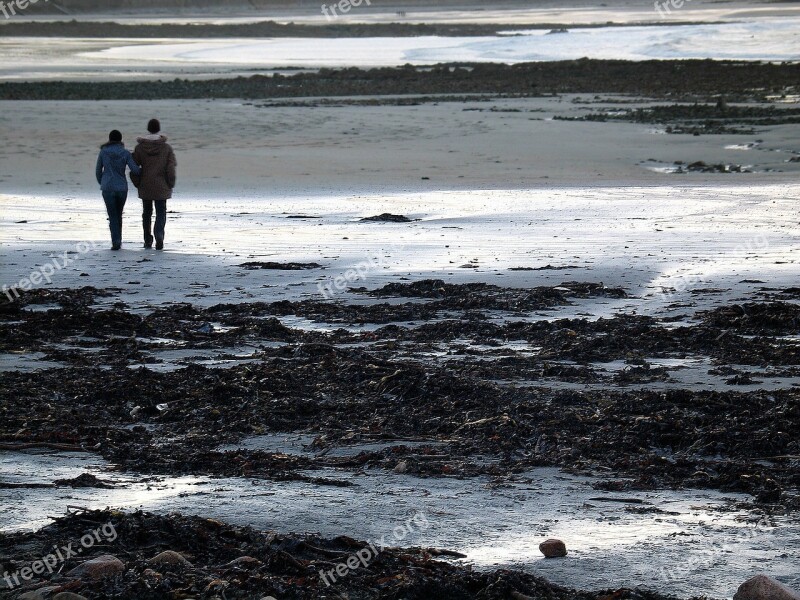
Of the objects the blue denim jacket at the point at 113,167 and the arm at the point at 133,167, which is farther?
the arm at the point at 133,167

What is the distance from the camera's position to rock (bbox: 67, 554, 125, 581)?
4352 millimetres

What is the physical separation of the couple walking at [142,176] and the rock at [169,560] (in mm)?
8696

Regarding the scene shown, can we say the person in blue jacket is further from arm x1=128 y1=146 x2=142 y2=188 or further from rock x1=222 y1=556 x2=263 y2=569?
rock x1=222 y1=556 x2=263 y2=569

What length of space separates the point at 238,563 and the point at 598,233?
9707 millimetres

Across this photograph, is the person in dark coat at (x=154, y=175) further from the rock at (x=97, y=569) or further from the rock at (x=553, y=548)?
the rock at (x=553, y=548)

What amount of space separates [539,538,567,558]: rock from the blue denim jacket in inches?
360

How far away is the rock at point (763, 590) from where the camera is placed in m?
4.00

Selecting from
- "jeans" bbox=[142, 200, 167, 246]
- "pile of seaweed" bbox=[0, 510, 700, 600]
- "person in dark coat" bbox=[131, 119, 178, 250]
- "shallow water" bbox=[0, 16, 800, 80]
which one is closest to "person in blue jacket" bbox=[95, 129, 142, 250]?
"person in dark coat" bbox=[131, 119, 178, 250]

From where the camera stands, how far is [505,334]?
28.8ft

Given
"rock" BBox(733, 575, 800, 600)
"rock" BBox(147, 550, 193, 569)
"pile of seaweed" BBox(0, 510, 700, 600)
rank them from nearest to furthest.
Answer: "rock" BBox(733, 575, 800, 600) < "pile of seaweed" BBox(0, 510, 700, 600) < "rock" BBox(147, 550, 193, 569)

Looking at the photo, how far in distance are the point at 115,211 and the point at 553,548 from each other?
9248mm

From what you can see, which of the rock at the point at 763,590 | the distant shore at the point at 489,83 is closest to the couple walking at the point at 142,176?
the rock at the point at 763,590

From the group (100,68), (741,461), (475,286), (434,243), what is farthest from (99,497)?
(100,68)

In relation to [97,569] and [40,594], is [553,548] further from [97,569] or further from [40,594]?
[40,594]
